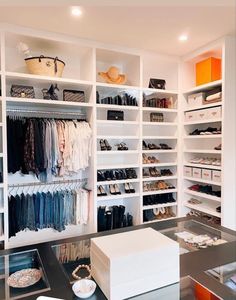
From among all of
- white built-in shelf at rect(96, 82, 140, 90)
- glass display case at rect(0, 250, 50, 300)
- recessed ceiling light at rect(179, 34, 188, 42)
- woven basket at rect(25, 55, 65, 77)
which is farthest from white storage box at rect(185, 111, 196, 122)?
glass display case at rect(0, 250, 50, 300)

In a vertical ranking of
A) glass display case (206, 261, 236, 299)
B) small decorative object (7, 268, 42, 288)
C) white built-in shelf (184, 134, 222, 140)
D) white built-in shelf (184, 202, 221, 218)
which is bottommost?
white built-in shelf (184, 202, 221, 218)

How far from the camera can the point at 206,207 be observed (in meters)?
3.25

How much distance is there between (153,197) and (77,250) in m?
2.16

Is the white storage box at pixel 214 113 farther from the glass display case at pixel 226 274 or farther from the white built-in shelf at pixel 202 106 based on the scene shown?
the glass display case at pixel 226 274

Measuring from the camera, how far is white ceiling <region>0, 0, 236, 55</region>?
220cm

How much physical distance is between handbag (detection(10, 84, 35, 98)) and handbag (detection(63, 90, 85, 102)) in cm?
39

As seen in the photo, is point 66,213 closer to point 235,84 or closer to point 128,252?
point 128,252

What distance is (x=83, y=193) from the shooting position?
3.00 meters

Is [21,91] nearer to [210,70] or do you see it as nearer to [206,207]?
[210,70]

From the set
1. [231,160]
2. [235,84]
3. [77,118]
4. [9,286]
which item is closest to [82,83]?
[77,118]

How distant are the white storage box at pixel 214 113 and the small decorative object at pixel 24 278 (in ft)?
8.44

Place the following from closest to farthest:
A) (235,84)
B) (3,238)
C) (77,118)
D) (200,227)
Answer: (200,227)
(3,238)
(235,84)
(77,118)

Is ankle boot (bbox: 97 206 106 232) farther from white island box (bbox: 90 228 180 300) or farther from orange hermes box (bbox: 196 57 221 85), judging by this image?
orange hermes box (bbox: 196 57 221 85)

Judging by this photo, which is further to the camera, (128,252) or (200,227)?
(200,227)
